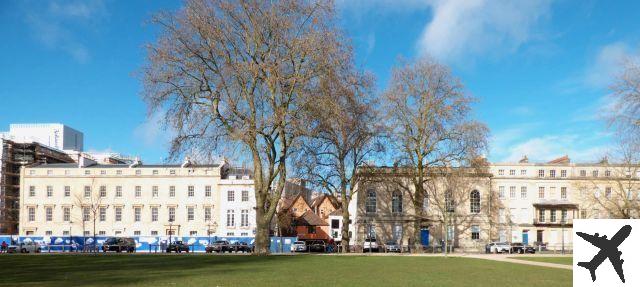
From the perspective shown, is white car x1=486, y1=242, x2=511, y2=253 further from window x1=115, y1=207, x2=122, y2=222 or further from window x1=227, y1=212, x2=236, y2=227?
window x1=115, y1=207, x2=122, y2=222

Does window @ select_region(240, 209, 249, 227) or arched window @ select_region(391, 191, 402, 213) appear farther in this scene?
window @ select_region(240, 209, 249, 227)

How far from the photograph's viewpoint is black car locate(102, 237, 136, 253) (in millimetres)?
61134

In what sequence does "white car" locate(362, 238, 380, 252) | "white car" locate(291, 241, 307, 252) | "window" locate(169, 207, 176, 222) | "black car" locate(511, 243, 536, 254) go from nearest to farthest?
"black car" locate(511, 243, 536, 254), "white car" locate(362, 238, 380, 252), "white car" locate(291, 241, 307, 252), "window" locate(169, 207, 176, 222)

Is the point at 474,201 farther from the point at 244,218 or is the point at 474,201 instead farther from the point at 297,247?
the point at 244,218

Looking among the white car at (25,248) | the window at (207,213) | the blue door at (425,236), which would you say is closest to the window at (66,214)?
the window at (207,213)

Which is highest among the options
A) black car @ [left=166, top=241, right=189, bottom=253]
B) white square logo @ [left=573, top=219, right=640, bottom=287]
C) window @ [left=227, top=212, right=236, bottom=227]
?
white square logo @ [left=573, top=219, right=640, bottom=287]

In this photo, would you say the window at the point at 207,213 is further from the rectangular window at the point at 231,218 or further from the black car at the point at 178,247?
the black car at the point at 178,247

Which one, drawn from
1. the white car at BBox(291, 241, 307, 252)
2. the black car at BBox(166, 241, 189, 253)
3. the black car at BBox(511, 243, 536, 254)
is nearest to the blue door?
the black car at BBox(511, 243, 536, 254)

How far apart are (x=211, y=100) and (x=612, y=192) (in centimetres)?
5375

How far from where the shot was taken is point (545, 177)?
7631 centimetres

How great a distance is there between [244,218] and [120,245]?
76.6ft

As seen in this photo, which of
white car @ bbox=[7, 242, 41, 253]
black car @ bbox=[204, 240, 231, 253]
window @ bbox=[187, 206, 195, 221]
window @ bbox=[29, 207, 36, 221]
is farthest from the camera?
window @ bbox=[29, 207, 36, 221]

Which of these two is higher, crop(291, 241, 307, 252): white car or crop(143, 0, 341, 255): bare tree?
crop(143, 0, 341, 255): bare tree

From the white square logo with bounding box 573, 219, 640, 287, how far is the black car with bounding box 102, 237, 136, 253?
188 feet
